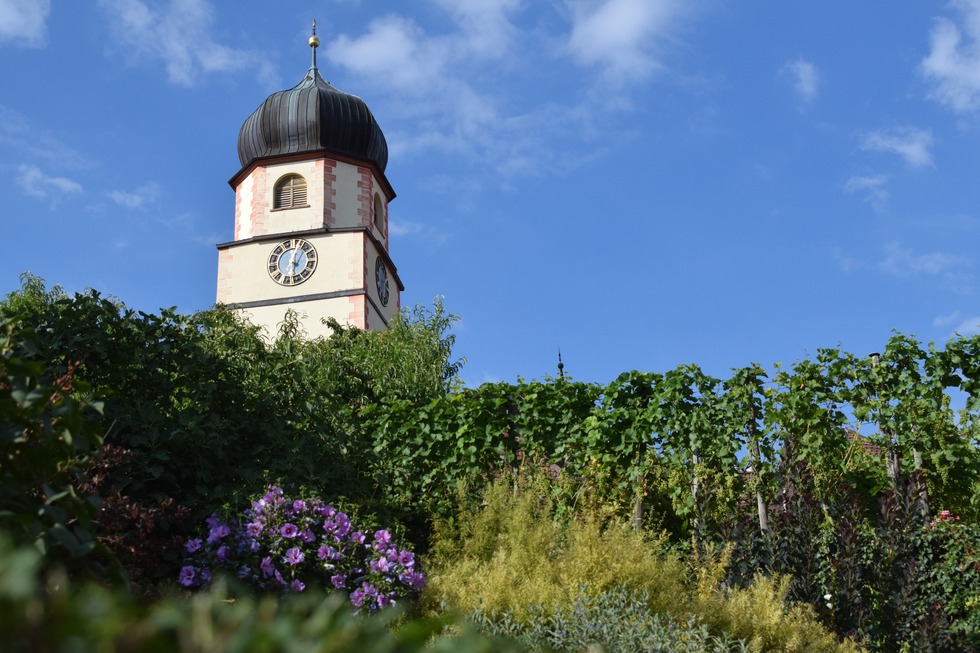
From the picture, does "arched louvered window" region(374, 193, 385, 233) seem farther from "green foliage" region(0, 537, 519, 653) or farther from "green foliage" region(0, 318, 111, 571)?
"green foliage" region(0, 537, 519, 653)

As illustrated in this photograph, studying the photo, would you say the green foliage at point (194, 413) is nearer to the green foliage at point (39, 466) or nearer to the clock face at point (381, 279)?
the green foliage at point (39, 466)

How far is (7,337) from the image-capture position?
301 cm

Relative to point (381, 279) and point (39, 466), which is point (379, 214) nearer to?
point (381, 279)

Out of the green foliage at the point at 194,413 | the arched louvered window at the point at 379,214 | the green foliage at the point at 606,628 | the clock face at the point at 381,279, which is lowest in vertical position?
the green foliage at the point at 606,628

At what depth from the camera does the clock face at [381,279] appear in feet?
101

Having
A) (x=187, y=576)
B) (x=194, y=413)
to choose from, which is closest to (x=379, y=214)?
(x=194, y=413)

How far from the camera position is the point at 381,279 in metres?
31.5

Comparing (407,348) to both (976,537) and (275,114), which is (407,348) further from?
(275,114)

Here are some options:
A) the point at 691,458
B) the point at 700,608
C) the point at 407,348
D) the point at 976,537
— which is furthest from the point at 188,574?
the point at 407,348

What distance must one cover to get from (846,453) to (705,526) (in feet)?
5.10

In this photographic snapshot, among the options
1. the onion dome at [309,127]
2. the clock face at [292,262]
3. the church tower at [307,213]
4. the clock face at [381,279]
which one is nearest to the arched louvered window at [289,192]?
the church tower at [307,213]

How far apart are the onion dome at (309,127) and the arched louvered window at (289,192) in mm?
802

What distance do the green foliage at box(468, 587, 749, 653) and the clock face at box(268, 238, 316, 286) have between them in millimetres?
24897

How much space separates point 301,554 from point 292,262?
24785mm
